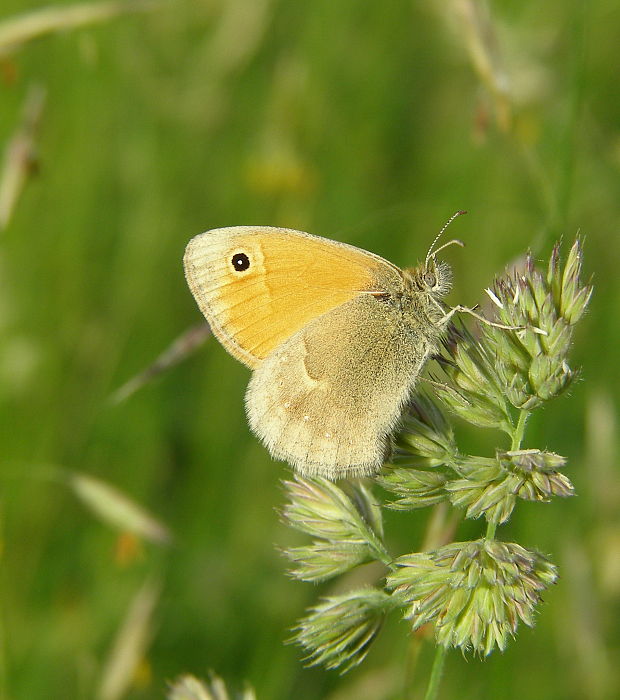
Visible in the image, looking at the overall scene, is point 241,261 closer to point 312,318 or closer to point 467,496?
point 312,318

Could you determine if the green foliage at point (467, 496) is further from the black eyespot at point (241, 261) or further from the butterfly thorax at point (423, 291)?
the black eyespot at point (241, 261)

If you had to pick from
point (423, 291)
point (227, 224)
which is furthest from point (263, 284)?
point (227, 224)

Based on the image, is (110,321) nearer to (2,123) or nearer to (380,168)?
(2,123)

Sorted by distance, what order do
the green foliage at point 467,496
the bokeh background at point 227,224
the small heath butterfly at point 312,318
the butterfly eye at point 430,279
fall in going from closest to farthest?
the green foliage at point 467,496 < the small heath butterfly at point 312,318 < the butterfly eye at point 430,279 < the bokeh background at point 227,224

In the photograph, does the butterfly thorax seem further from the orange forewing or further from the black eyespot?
the black eyespot

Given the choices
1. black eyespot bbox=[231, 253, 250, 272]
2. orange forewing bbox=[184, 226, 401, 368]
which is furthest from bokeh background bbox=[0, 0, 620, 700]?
black eyespot bbox=[231, 253, 250, 272]

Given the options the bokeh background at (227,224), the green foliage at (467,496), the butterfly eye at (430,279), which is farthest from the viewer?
the bokeh background at (227,224)

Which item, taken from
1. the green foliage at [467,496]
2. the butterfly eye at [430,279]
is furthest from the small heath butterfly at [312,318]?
the green foliage at [467,496]
